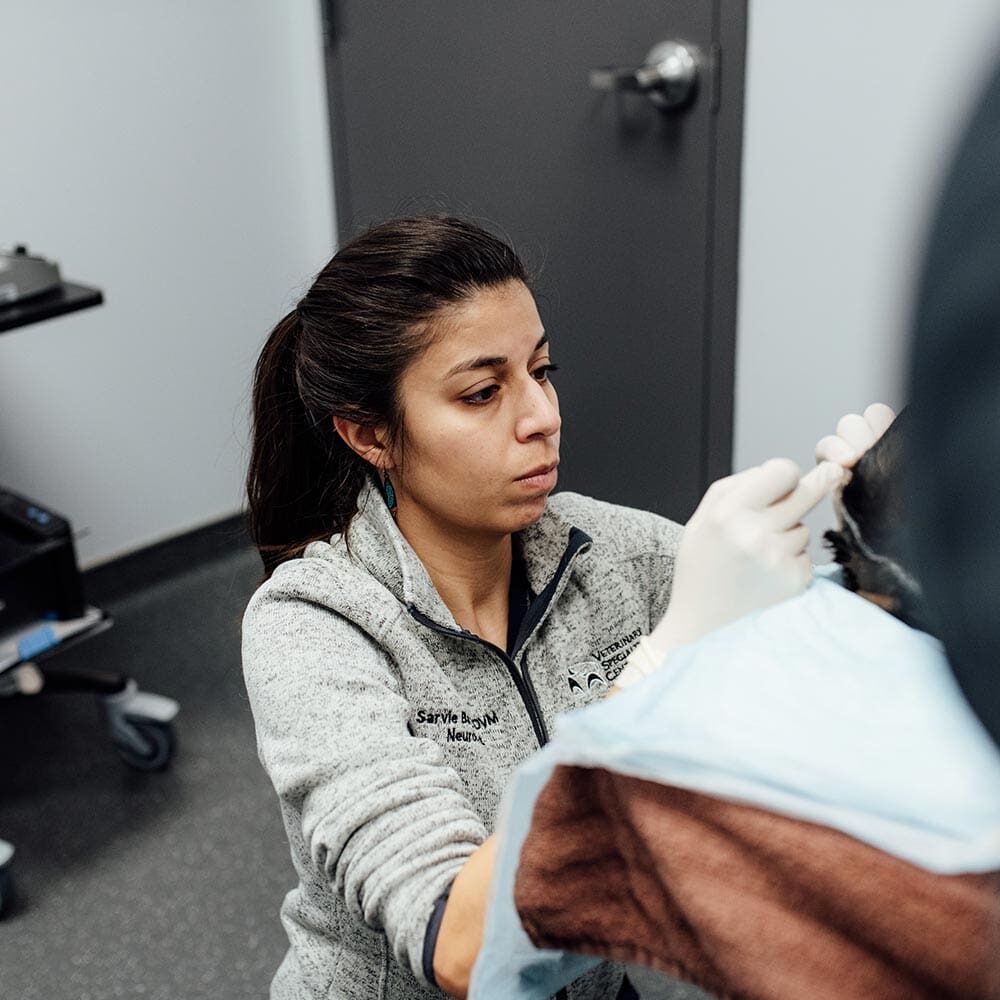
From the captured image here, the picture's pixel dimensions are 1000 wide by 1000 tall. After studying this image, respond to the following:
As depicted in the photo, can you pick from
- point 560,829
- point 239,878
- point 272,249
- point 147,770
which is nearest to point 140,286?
point 272,249

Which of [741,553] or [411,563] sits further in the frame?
[411,563]

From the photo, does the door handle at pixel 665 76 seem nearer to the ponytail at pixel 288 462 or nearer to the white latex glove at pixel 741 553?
the ponytail at pixel 288 462

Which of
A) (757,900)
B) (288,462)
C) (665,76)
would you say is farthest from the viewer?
(665,76)

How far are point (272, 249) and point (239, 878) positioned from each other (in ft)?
4.58

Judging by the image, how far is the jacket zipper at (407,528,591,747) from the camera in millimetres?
1011

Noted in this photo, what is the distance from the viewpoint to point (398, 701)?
0.91 m

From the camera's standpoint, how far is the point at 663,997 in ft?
5.46

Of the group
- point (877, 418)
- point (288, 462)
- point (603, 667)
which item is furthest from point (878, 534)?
point (288, 462)

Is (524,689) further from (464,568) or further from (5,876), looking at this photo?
(5,876)

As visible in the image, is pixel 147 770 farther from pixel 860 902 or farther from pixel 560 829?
pixel 860 902

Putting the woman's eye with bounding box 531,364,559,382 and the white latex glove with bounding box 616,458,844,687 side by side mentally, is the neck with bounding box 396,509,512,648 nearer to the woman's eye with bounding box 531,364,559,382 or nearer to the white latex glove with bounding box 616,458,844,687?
the woman's eye with bounding box 531,364,559,382

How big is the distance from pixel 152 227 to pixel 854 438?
2.01 metres

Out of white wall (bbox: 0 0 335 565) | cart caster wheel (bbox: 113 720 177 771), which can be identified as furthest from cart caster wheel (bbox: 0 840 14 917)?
white wall (bbox: 0 0 335 565)

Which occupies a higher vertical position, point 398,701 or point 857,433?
point 857,433
